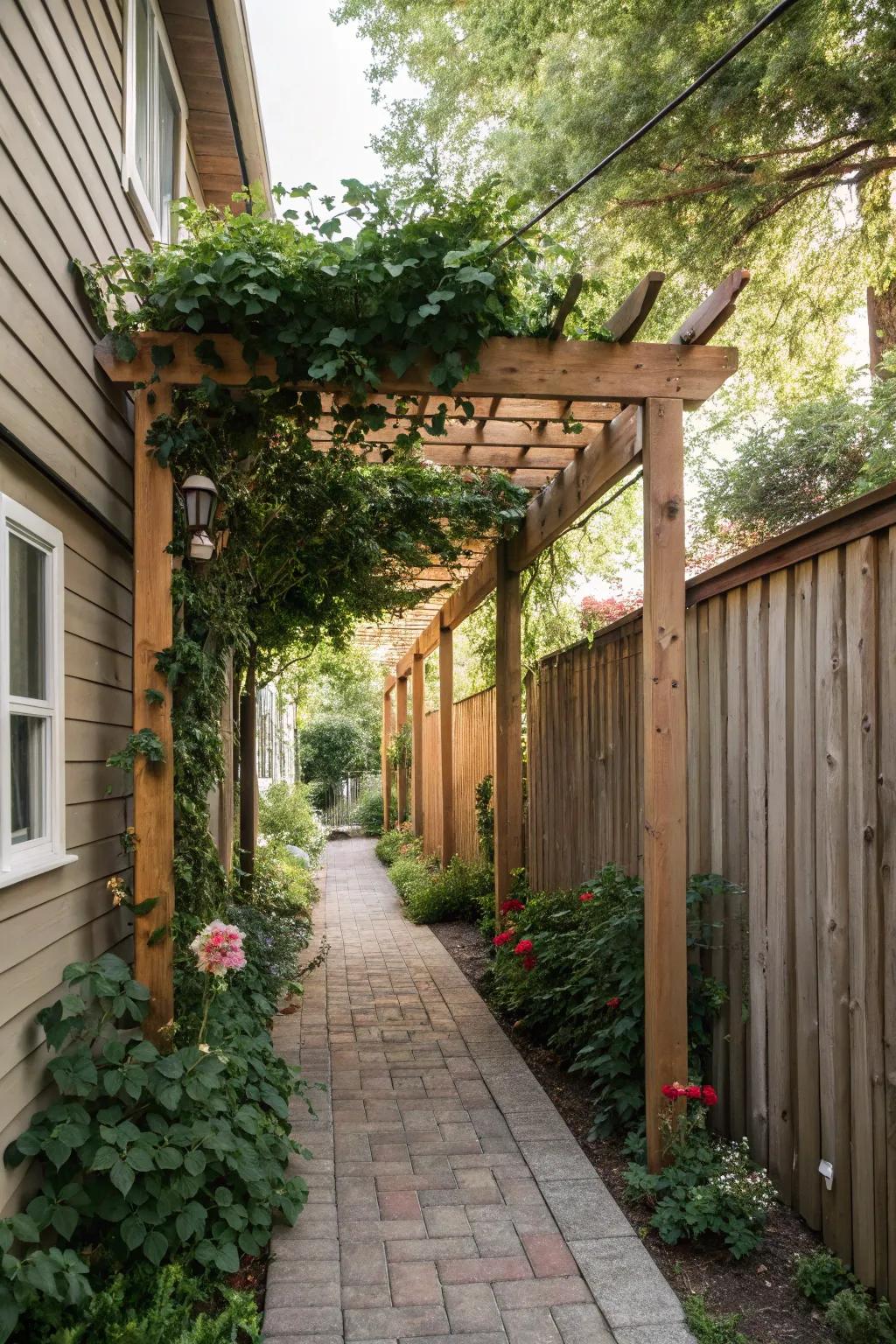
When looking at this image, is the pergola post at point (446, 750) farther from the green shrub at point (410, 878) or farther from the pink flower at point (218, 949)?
the pink flower at point (218, 949)

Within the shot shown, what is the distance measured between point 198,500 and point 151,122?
7.77 feet

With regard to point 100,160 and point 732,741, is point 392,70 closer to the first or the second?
point 100,160

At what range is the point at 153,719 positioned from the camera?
12.0ft

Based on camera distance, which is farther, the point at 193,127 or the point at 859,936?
the point at 193,127

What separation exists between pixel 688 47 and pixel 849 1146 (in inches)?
280

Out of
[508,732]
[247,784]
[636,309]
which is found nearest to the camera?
[636,309]

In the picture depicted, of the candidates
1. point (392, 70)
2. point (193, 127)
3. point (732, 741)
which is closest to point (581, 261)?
point (193, 127)

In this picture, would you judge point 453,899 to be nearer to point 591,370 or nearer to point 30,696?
point 591,370

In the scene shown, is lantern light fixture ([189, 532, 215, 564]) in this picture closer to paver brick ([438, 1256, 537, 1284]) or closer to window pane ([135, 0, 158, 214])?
window pane ([135, 0, 158, 214])

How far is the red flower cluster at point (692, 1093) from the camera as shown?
11.2ft

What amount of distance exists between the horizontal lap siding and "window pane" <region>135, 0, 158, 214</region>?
204 centimetres

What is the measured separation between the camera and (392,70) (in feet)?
34.8

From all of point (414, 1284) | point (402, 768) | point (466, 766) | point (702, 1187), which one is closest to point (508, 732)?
point (466, 766)

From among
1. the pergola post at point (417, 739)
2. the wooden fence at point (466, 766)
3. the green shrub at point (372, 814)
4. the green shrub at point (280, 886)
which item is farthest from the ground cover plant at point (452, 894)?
the green shrub at point (372, 814)
